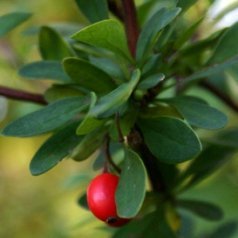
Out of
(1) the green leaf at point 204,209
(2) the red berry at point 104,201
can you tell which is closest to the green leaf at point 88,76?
(2) the red berry at point 104,201

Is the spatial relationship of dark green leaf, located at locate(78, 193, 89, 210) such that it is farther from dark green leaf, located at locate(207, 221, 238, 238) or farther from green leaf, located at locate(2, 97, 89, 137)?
dark green leaf, located at locate(207, 221, 238, 238)

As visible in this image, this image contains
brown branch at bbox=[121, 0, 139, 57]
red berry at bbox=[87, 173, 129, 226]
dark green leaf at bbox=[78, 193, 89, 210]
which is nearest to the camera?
red berry at bbox=[87, 173, 129, 226]

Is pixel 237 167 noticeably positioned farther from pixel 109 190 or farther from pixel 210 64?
pixel 109 190

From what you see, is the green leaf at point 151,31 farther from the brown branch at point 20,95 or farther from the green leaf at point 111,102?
the brown branch at point 20,95

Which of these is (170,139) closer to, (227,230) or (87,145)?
(87,145)


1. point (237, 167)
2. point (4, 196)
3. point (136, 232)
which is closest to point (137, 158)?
point (136, 232)

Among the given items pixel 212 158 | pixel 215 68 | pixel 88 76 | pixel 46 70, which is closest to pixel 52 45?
pixel 46 70

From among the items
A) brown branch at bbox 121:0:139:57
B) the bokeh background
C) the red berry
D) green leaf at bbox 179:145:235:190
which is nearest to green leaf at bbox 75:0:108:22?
brown branch at bbox 121:0:139:57
